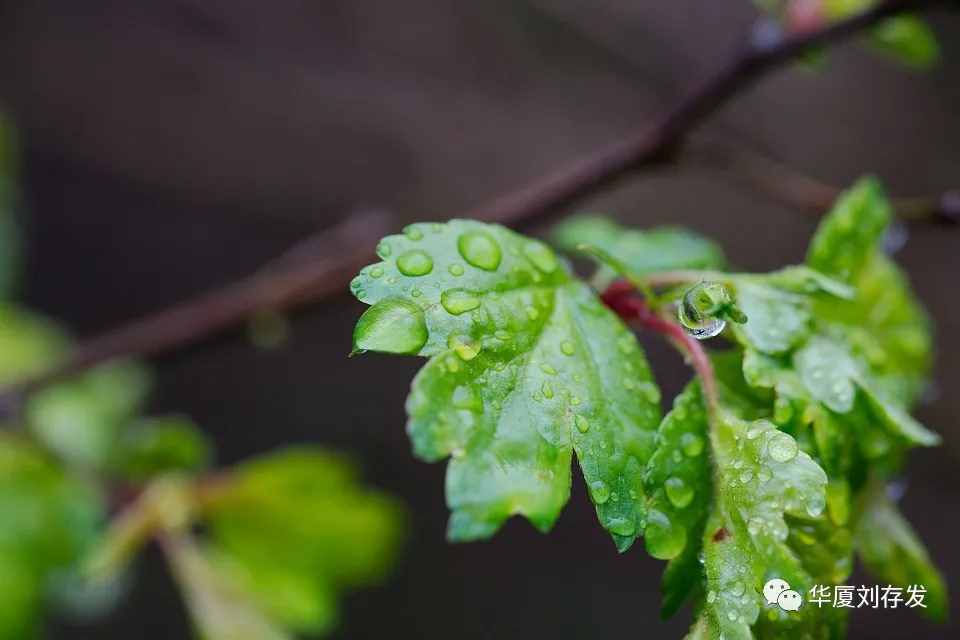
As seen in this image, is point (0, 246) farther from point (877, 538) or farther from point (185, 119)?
point (877, 538)

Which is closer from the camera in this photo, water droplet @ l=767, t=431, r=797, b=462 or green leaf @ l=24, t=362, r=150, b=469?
water droplet @ l=767, t=431, r=797, b=462

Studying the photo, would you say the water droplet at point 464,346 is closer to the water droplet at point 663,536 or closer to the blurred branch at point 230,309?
the water droplet at point 663,536

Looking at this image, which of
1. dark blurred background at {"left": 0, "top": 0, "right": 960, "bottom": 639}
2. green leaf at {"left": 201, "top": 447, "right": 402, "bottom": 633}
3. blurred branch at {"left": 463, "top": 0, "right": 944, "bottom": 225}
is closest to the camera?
blurred branch at {"left": 463, "top": 0, "right": 944, "bottom": 225}

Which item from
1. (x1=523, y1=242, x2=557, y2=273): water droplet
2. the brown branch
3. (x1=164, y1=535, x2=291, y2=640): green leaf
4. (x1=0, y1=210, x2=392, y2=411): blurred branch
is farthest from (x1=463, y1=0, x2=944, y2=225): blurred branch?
(x1=164, y1=535, x2=291, y2=640): green leaf

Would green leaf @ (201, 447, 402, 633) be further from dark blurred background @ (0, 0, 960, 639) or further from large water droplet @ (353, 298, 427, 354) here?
dark blurred background @ (0, 0, 960, 639)

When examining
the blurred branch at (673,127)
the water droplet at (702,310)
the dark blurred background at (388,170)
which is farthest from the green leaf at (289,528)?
Answer: the dark blurred background at (388,170)

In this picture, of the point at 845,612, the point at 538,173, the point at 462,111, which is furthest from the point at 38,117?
the point at 845,612
